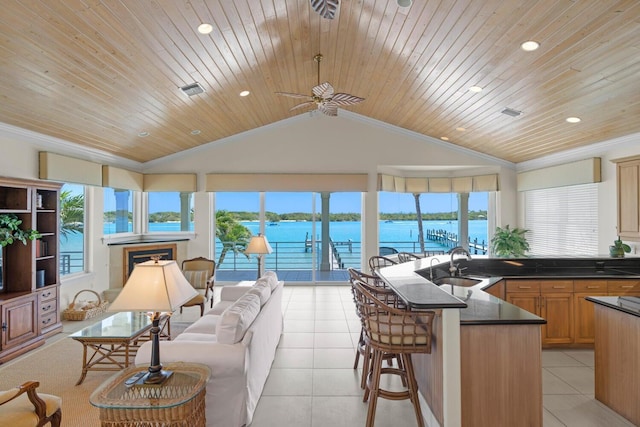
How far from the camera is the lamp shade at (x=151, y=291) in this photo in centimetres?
203

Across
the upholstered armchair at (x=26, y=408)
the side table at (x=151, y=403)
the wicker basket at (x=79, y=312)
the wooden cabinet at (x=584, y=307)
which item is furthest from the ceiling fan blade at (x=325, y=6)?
the wicker basket at (x=79, y=312)

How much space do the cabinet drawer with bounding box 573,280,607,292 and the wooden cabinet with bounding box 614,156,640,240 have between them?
2.83 ft

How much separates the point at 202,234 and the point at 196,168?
1.42 meters

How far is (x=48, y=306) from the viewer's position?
4.41m

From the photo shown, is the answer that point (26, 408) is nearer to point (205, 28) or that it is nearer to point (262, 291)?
point (262, 291)

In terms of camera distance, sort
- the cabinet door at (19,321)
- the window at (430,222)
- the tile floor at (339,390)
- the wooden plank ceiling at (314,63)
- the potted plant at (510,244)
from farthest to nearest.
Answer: the window at (430,222) < the potted plant at (510,244) < the cabinet door at (19,321) < the wooden plank ceiling at (314,63) < the tile floor at (339,390)

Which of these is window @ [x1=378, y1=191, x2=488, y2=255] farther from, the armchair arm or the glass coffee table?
the armchair arm

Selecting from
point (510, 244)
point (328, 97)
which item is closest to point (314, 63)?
Result: point (328, 97)

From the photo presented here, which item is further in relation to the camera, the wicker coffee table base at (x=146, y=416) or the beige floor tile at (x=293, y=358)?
the beige floor tile at (x=293, y=358)

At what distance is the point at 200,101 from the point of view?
5.08m

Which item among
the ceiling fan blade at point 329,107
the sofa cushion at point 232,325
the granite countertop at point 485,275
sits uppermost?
the ceiling fan blade at point 329,107

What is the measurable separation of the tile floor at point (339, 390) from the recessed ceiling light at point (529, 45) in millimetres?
3151

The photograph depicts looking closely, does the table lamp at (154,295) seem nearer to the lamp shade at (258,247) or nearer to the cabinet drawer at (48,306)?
the lamp shade at (258,247)

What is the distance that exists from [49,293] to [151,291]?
346 cm
